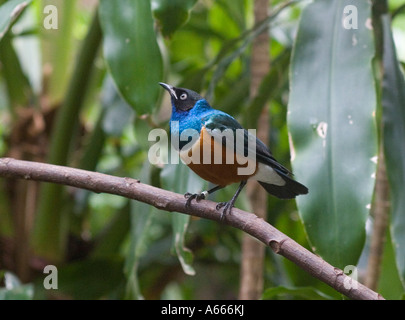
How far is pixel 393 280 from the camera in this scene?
2199mm

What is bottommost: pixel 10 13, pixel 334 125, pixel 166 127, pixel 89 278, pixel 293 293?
pixel 293 293

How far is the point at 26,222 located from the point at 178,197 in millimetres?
1357

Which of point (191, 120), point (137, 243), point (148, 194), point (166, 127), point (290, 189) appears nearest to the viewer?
point (148, 194)

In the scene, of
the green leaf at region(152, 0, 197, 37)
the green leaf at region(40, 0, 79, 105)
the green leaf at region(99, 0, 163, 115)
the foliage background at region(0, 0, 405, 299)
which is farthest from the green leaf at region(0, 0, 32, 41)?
the green leaf at region(40, 0, 79, 105)

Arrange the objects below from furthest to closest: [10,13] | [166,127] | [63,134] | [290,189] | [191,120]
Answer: [63,134] → [166,127] → [10,13] → [191,120] → [290,189]

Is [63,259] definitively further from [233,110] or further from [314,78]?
[314,78]

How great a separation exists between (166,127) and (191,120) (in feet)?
2.06

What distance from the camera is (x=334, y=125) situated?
1449 mm

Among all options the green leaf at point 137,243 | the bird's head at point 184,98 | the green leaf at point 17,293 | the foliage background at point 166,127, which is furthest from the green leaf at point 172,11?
the green leaf at point 17,293

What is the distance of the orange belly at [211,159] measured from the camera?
134 centimetres

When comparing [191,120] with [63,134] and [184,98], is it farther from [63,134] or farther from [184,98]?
[63,134]

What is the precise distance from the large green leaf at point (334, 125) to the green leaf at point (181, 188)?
1.13ft

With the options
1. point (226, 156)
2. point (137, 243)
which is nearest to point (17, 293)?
point (137, 243)

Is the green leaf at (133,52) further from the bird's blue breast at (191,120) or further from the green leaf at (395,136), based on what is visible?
the green leaf at (395,136)
